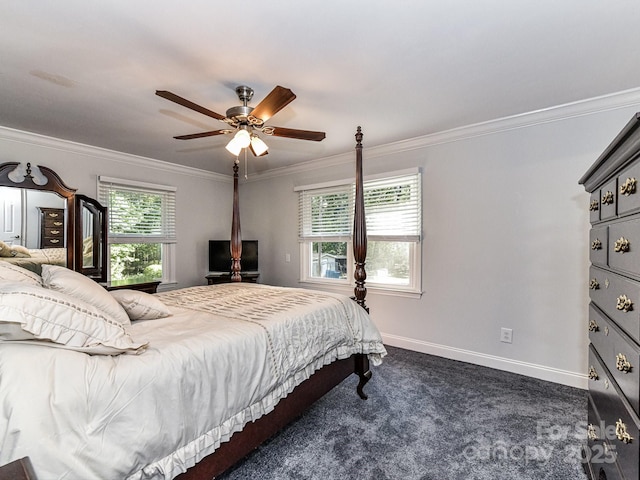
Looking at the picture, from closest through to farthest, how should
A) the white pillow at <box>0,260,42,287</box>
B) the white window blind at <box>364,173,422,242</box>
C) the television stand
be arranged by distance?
1. the white pillow at <box>0,260,42,287</box>
2. the white window blind at <box>364,173,422,242</box>
3. the television stand

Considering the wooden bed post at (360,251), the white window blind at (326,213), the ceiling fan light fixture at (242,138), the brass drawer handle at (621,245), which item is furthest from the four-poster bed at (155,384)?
the white window blind at (326,213)

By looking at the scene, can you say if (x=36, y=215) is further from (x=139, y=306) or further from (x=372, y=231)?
(x=372, y=231)

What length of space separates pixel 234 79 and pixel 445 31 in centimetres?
135

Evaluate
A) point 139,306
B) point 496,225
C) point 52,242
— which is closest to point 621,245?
point 496,225

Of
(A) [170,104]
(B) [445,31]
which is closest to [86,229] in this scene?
(A) [170,104]

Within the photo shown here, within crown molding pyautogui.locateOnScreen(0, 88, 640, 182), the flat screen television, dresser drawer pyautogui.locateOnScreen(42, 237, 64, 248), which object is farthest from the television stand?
dresser drawer pyautogui.locateOnScreen(42, 237, 64, 248)

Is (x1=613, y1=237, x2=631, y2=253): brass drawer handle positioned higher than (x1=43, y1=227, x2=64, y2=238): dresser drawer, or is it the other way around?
(x1=43, y1=227, x2=64, y2=238): dresser drawer

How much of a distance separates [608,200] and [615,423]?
35.1 inches

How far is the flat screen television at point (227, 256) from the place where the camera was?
4.41m

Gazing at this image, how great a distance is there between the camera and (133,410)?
106cm

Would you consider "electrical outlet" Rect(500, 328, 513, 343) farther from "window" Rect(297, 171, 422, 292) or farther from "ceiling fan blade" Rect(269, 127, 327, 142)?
"ceiling fan blade" Rect(269, 127, 327, 142)

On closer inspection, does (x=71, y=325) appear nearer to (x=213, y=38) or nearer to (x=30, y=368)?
(x=30, y=368)

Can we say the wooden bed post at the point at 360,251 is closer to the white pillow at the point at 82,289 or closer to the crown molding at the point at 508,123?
the crown molding at the point at 508,123

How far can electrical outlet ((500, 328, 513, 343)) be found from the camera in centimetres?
287
